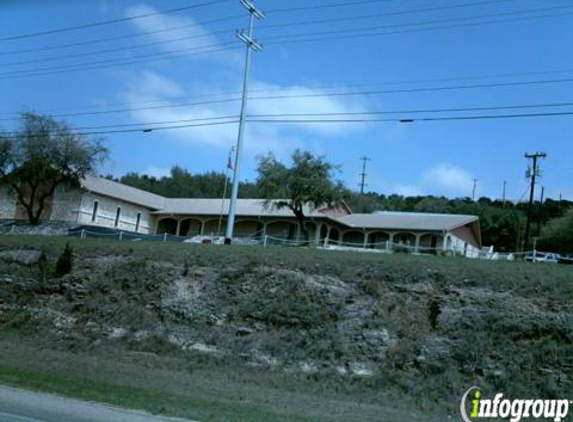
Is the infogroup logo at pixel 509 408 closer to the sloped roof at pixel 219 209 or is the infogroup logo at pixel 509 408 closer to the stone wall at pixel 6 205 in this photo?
the sloped roof at pixel 219 209

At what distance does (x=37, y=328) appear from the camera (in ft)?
78.2

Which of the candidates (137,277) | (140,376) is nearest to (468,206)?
(137,277)

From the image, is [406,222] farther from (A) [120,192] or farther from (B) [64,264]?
(B) [64,264]

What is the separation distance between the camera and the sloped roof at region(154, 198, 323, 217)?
5453 centimetres

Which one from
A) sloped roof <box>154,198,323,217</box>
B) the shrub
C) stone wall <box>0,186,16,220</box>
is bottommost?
the shrub

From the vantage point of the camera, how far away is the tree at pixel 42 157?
53688mm

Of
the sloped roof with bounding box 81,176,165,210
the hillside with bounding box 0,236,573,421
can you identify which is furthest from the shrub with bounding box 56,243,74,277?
the sloped roof with bounding box 81,176,165,210

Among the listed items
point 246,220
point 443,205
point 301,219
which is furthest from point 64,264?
point 443,205

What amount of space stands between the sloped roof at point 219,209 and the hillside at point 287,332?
26.7m

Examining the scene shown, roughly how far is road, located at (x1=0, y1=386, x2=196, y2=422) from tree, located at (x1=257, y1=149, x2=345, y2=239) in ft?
122

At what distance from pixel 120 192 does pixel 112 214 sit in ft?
11.5

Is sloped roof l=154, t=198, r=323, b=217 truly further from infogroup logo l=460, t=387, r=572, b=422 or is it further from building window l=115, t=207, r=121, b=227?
infogroup logo l=460, t=387, r=572, b=422

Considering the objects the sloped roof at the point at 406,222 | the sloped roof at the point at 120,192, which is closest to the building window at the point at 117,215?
the sloped roof at the point at 120,192

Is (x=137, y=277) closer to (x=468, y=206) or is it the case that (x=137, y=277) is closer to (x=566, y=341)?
(x=566, y=341)
